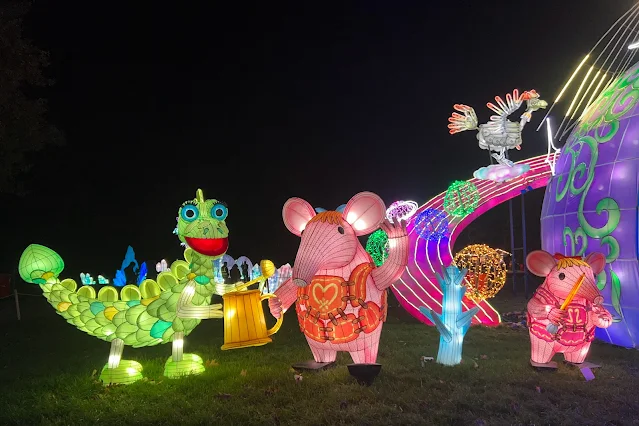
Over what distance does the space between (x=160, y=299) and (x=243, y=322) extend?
1.35 m

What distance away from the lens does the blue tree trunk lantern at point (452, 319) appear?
6.23 m

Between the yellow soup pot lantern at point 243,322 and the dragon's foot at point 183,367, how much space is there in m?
1.46

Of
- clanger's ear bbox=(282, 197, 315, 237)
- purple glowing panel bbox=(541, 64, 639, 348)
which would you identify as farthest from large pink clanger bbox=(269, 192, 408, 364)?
purple glowing panel bbox=(541, 64, 639, 348)

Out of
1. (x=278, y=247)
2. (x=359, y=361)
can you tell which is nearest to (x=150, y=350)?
(x=359, y=361)

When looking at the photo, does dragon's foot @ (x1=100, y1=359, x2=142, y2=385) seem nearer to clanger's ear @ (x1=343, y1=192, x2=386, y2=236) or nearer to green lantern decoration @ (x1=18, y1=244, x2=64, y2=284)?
green lantern decoration @ (x1=18, y1=244, x2=64, y2=284)

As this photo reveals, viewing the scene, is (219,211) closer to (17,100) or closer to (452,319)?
(452,319)

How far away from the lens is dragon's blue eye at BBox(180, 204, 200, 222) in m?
5.47

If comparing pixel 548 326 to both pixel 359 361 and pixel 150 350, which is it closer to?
pixel 359 361

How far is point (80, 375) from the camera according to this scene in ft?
21.1

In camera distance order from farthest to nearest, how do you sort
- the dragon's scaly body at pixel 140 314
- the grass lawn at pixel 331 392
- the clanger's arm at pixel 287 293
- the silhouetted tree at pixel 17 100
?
the silhouetted tree at pixel 17 100
the clanger's arm at pixel 287 293
the dragon's scaly body at pixel 140 314
the grass lawn at pixel 331 392

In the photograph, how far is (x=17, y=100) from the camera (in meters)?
11.6

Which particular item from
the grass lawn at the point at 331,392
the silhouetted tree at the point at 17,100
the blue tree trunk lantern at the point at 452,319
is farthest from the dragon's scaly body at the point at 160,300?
the silhouetted tree at the point at 17,100

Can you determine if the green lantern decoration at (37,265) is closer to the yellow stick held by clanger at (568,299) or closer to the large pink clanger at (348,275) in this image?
the large pink clanger at (348,275)

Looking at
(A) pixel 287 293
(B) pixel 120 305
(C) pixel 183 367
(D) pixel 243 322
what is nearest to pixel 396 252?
(A) pixel 287 293
